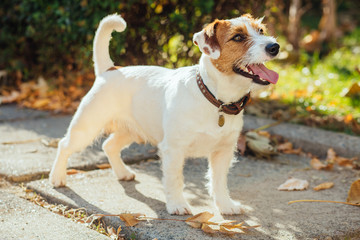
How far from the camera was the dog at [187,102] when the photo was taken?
2.83m

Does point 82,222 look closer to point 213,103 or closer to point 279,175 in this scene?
point 213,103

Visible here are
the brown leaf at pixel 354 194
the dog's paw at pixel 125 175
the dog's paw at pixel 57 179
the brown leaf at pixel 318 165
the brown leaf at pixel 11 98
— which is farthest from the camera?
the brown leaf at pixel 11 98

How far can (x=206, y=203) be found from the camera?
324 cm

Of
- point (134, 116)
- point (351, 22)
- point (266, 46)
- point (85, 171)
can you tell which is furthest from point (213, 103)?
point (351, 22)

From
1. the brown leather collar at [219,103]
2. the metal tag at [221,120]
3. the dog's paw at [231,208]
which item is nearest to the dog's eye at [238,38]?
the brown leather collar at [219,103]

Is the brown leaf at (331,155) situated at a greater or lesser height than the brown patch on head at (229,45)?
lesser

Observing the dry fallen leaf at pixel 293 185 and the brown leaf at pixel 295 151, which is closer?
the dry fallen leaf at pixel 293 185

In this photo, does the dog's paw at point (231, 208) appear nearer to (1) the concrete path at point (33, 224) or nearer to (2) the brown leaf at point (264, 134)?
(1) the concrete path at point (33, 224)

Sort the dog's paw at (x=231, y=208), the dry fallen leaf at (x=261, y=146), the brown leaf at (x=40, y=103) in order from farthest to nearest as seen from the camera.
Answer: the brown leaf at (x=40, y=103) → the dry fallen leaf at (x=261, y=146) → the dog's paw at (x=231, y=208)

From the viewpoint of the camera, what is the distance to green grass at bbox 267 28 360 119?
512 centimetres

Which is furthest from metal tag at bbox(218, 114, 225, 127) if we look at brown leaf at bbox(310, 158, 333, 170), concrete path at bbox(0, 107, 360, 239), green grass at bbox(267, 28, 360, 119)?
green grass at bbox(267, 28, 360, 119)

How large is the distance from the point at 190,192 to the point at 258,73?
1075 millimetres

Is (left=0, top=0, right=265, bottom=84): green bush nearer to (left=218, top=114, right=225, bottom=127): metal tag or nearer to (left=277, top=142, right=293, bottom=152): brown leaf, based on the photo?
(left=277, top=142, right=293, bottom=152): brown leaf

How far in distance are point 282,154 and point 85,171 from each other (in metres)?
1.76
